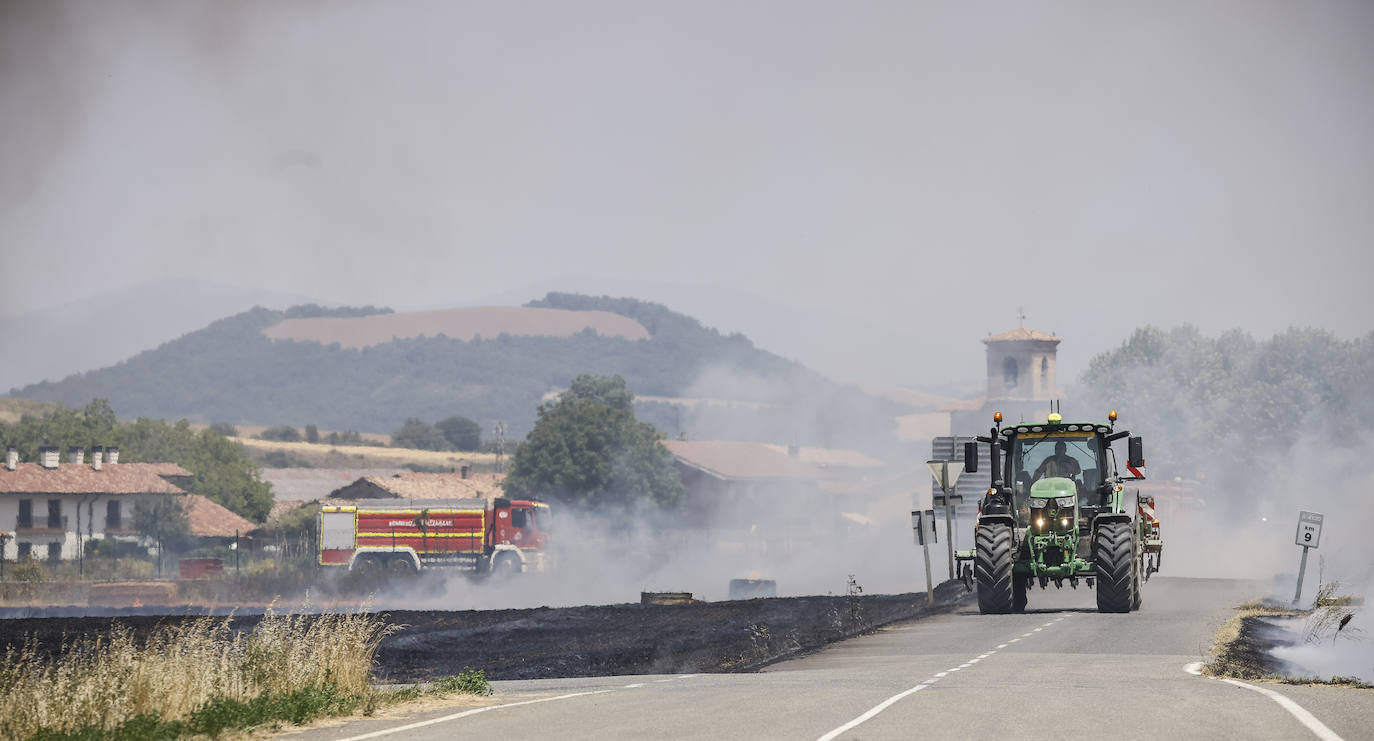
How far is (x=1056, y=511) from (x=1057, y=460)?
4.02ft

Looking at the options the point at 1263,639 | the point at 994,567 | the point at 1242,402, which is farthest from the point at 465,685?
the point at 1242,402

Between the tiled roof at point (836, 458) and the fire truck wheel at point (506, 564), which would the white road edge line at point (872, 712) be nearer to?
the fire truck wheel at point (506, 564)

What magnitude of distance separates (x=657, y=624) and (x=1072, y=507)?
14.1 meters

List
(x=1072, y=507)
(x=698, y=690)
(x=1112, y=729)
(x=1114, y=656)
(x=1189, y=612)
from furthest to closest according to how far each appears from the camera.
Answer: (x=1189, y=612), (x=1072, y=507), (x=1114, y=656), (x=698, y=690), (x=1112, y=729)

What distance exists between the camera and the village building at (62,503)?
3725 inches

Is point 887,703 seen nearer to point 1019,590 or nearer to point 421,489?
point 1019,590

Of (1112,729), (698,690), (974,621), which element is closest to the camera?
(1112,729)

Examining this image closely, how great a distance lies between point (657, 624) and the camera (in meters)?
42.1

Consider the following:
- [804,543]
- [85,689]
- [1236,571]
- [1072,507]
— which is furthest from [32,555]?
[85,689]

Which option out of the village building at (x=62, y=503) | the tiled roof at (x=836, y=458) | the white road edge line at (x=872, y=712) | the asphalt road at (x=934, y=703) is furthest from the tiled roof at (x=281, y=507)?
the white road edge line at (x=872, y=712)

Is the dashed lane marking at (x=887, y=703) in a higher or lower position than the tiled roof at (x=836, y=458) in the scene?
lower

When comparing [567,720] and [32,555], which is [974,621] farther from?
[32,555]

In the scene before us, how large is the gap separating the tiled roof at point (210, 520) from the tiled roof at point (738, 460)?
124 feet

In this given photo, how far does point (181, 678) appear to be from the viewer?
54.8ft
